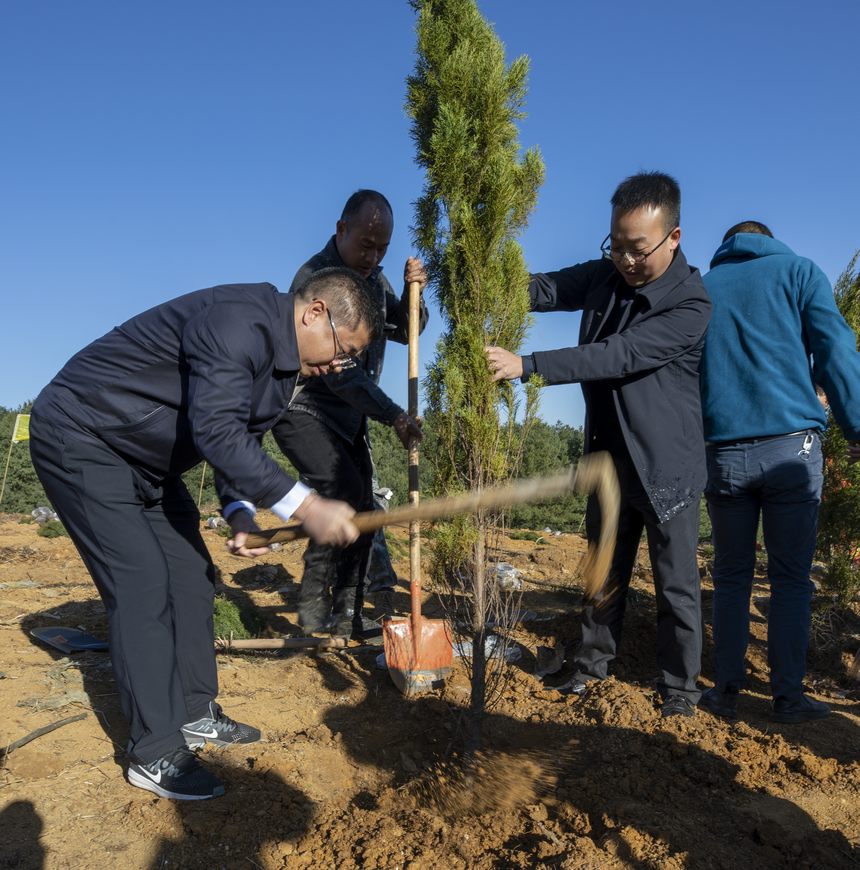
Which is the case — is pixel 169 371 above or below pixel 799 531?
above

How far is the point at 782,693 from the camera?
384 centimetres

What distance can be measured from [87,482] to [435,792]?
1.92 metres

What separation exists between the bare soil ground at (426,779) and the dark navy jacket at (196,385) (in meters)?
1.25

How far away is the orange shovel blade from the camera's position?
419 centimetres

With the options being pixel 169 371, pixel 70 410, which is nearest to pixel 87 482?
pixel 70 410

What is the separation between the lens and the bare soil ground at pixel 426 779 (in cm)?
266

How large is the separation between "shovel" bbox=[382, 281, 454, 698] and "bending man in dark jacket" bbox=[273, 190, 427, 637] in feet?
0.52

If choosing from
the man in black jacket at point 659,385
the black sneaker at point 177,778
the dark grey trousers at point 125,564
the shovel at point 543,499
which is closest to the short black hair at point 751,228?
the man in black jacket at point 659,385

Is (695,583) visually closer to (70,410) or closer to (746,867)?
(746,867)

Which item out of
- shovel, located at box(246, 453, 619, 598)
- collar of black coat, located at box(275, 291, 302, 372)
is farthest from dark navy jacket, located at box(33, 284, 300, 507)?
shovel, located at box(246, 453, 619, 598)

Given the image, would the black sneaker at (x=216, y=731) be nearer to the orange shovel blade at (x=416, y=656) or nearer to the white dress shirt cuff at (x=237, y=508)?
the orange shovel blade at (x=416, y=656)

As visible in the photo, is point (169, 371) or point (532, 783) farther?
point (532, 783)

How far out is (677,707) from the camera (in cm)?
375

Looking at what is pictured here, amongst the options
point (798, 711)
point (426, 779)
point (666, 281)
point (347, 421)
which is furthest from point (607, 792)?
point (347, 421)
